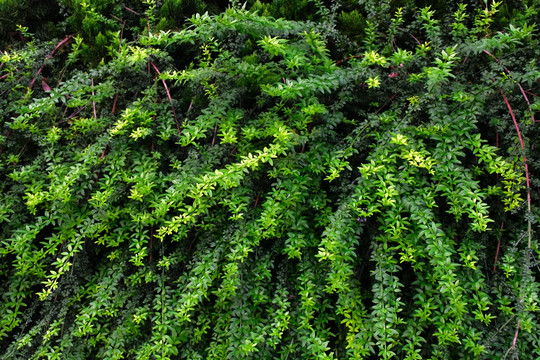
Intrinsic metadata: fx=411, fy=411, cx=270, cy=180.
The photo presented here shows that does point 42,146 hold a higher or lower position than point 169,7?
lower

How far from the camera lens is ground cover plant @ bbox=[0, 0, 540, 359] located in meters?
2.03

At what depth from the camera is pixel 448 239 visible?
6.66ft

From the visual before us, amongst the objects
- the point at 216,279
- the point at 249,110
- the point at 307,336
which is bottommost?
the point at 307,336

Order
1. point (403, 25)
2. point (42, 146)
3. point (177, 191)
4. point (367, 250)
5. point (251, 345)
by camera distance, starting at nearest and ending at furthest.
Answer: point (251, 345)
point (177, 191)
point (367, 250)
point (42, 146)
point (403, 25)

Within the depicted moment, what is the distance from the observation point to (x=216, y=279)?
2.22 m

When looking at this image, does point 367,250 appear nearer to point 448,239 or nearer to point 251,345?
point 448,239

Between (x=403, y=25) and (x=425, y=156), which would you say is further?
(x=403, y=25)

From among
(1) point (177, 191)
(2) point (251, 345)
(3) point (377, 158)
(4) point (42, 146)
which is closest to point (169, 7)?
(4) point (42, 146)

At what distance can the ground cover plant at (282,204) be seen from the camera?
80.0 inches

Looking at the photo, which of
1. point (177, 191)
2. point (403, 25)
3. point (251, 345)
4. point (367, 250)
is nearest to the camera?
point (251, 345)

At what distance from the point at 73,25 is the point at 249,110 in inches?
59.9

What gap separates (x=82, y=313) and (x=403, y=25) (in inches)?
108

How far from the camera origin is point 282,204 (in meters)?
2.15

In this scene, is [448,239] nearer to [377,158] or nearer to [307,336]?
[377,158]
